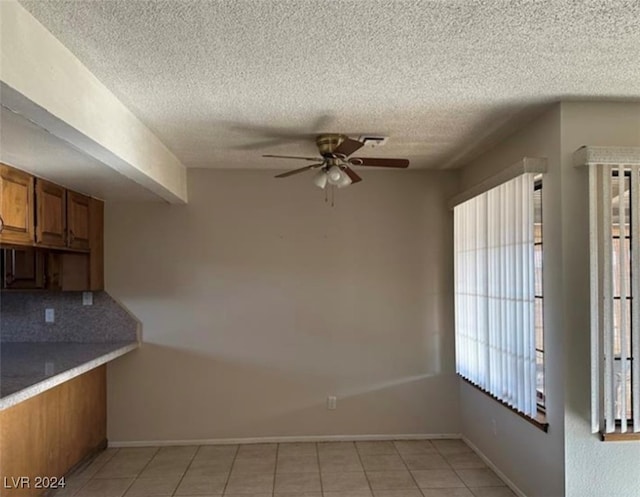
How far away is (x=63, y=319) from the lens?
4332 millimetres

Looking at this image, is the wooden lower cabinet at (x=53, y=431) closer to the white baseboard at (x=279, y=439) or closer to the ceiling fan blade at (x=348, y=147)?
Answer: the white baseboard at (x=279, y=439)

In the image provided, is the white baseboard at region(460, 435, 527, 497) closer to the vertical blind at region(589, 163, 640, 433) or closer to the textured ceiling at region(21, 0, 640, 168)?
the vertical blind at region(589, 163, 640, 433)

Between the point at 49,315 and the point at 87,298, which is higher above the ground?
the point at 87,298

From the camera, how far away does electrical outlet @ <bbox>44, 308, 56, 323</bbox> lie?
4.31 metres

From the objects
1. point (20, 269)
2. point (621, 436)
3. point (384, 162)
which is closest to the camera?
point (621, 436)

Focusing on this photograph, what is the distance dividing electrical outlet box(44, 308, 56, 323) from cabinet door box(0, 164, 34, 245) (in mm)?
1274

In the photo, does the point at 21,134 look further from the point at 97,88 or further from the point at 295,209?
the point at 295,209

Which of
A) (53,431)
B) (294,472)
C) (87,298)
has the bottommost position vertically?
(294,472)

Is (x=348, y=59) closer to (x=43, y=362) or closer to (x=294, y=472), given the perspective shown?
(x=43, y=362)

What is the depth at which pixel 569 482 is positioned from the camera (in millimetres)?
2711

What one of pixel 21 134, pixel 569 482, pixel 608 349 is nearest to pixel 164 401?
pixel 21 134

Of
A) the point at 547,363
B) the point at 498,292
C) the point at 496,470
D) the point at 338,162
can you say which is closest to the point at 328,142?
the point at 338,162

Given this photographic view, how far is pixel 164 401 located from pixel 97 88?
118 inches

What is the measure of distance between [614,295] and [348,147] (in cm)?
176
